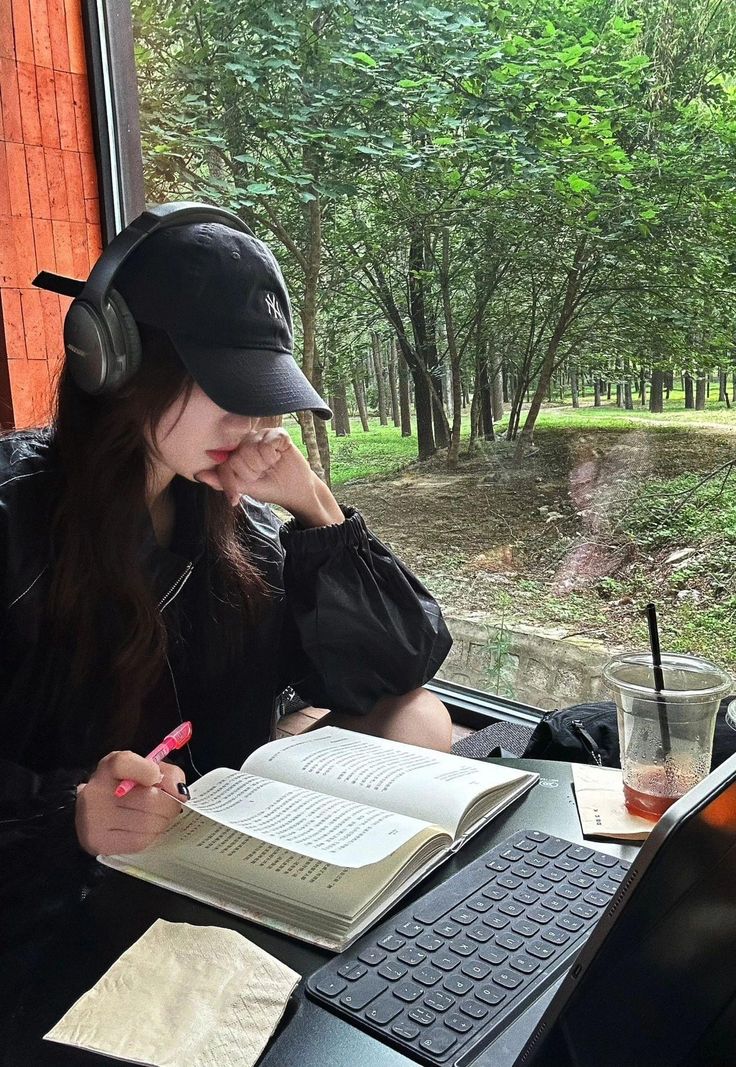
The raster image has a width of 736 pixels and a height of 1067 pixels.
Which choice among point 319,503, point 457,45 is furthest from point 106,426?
point 457,45

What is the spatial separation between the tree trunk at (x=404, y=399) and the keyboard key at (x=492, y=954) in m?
1.39

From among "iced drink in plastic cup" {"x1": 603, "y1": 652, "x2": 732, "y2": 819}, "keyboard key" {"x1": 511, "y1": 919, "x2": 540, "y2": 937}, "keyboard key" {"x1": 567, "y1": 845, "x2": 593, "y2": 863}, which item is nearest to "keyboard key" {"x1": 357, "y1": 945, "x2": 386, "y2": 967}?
"keyboard key" {"x1": 511, "y1": 919, "x2": 540, "y2": 937}

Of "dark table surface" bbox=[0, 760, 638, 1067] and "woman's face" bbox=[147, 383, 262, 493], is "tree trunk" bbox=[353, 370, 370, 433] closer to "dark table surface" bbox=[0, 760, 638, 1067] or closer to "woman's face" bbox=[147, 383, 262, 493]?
"woman's face" bbox=[147, 383, 262, 493]

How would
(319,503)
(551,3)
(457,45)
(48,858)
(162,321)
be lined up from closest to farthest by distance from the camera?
(48,858) < (162,321) < (319,503) < (551,3) < (457,45)

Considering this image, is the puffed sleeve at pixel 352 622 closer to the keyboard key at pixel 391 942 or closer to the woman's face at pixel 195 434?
the woman's face at pixel 195 434

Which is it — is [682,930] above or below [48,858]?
above

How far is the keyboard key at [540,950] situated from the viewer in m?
0.72

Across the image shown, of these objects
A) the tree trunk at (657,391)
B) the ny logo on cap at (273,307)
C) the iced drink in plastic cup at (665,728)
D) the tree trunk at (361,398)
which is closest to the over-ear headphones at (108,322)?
the ny logo on cap at (273,307)

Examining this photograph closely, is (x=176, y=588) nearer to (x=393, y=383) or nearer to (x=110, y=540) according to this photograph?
(x=110, y=540)

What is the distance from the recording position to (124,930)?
76cm

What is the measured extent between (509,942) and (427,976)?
8cm

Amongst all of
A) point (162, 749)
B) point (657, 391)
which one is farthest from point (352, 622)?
point (657, 391)

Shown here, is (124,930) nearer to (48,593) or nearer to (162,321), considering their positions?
(48,593)

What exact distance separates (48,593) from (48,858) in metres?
0.33
